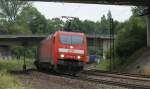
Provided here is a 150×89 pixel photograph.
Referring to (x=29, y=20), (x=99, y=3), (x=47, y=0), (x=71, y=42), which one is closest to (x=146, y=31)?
(x=99, y=3)

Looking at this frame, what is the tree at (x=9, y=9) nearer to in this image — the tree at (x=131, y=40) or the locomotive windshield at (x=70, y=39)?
the tree at (x=131, y=40)

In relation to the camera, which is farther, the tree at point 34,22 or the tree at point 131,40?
the tree at point 34,22

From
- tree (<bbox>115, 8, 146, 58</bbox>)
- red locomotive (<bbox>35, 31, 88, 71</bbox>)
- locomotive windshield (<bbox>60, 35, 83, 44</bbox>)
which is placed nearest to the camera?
red locomotive (<bbox>35, 31, 88, 71</bbox>)

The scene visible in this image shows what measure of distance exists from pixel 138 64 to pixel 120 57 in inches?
385

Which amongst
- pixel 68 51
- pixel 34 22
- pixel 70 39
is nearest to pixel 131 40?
pixel 70 39

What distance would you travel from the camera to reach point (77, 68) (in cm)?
3350

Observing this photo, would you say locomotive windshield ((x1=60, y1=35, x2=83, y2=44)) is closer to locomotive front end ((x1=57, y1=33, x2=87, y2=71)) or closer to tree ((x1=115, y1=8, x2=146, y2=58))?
locomotive front end ((x1=57, y1=33, x2=87, y2=71))

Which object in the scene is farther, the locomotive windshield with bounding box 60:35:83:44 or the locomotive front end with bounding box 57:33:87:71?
the locomotive windshield with bounding box 60:35:83:44

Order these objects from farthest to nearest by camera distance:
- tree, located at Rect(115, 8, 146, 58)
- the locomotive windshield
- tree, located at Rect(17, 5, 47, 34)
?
tree, located at Rect(17, 5, 47, 34), tree, located at Rect(115, 8, 146, 58), the locomotive windshield

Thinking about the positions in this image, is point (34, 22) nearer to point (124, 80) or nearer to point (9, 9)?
point (9, 9)

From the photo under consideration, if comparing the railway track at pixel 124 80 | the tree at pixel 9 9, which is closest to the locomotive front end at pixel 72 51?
the railway track at pixel 124 80

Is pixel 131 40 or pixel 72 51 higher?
pixel 72 51

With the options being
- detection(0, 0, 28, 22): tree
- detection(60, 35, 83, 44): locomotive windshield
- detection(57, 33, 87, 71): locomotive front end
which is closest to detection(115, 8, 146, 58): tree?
detection(60, 35, 83, 44): locomotive windshield

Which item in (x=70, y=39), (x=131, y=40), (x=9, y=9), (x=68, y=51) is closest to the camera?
(x=68, y=51)
